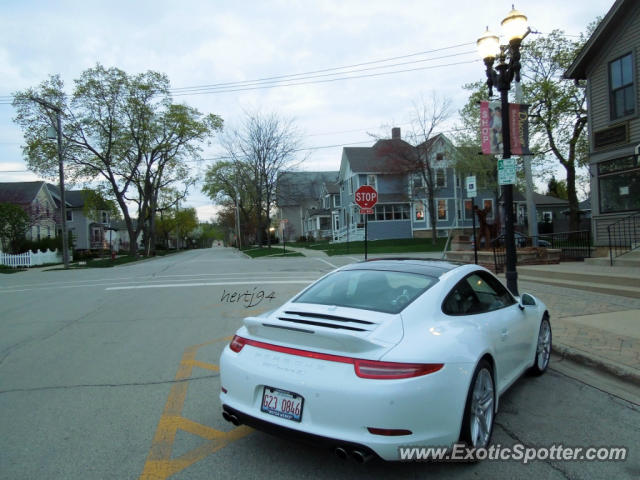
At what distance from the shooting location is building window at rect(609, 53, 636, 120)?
13891 mm

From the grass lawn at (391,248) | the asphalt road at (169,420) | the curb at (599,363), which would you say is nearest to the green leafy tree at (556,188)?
the grass lawn at (391,248)

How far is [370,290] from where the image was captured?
154 inches

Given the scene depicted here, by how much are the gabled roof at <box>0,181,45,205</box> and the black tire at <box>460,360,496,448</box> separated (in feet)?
152

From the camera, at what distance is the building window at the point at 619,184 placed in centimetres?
1362

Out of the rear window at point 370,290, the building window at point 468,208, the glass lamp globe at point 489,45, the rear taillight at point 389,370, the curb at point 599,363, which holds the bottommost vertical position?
the curb at point 599,363

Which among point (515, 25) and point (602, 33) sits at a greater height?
point (602, 33)

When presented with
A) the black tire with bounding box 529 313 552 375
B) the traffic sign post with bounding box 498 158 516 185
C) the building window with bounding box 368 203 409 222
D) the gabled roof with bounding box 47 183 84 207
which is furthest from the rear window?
the gabled roof with bounding box 47 183 84 207

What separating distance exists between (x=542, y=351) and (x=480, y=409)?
2261mm

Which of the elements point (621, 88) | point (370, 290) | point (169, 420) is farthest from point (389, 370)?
point (621, 88)

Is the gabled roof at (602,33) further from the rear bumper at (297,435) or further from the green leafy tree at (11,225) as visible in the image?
the green leafy tree at (11,225)

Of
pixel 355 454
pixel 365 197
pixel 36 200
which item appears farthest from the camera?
pixel 36 200

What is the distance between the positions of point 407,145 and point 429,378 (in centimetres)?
3273

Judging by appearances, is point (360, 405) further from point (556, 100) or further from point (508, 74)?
point (556, 100)

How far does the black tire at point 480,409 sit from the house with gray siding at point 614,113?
1240 centimetres
